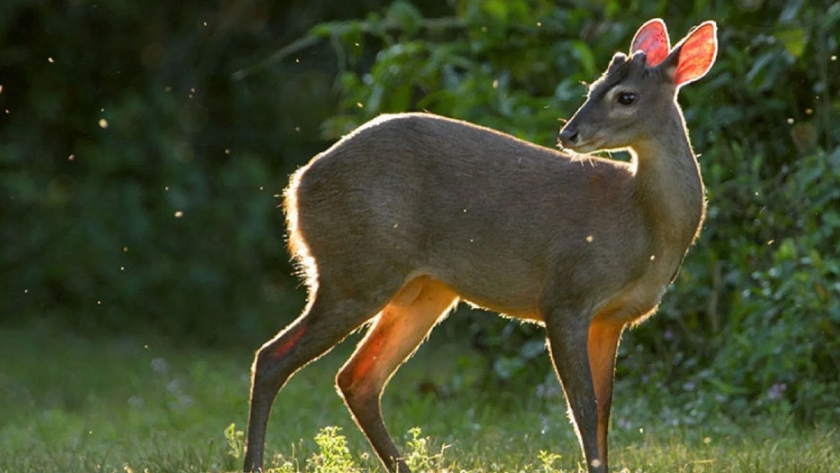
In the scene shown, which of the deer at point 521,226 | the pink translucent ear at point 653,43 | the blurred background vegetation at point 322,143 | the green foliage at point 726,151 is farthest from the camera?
the blurred background vegetation at point 322,143

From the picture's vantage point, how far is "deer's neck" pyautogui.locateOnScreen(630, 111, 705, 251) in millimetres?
6121

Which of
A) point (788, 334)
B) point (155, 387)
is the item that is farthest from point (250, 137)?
point (788, 334)

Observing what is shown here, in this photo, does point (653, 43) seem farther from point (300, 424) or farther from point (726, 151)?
point (300, 424)

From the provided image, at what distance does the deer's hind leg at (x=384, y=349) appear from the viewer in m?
6.46

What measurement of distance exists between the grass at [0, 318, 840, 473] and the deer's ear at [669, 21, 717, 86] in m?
1.43

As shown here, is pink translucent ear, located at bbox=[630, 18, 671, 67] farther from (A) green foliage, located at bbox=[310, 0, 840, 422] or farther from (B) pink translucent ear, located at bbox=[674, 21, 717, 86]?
(A) green foliage, located at bbox=[310, 0, 840, 422]

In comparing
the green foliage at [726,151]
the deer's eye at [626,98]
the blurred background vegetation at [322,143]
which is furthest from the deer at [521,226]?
the blurred background vegetation at [322,143]

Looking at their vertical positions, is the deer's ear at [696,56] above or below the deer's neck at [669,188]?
above

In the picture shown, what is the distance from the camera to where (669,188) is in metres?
6.13

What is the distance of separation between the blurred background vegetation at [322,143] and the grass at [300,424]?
1.14ft

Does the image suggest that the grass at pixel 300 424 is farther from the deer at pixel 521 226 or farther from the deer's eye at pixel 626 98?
the deer's eye at pixel 626 98

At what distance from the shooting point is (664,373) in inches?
327

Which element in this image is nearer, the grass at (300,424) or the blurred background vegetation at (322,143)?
the grass at (300,424)

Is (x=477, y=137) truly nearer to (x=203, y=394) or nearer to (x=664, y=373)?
(x=664, y=373)
